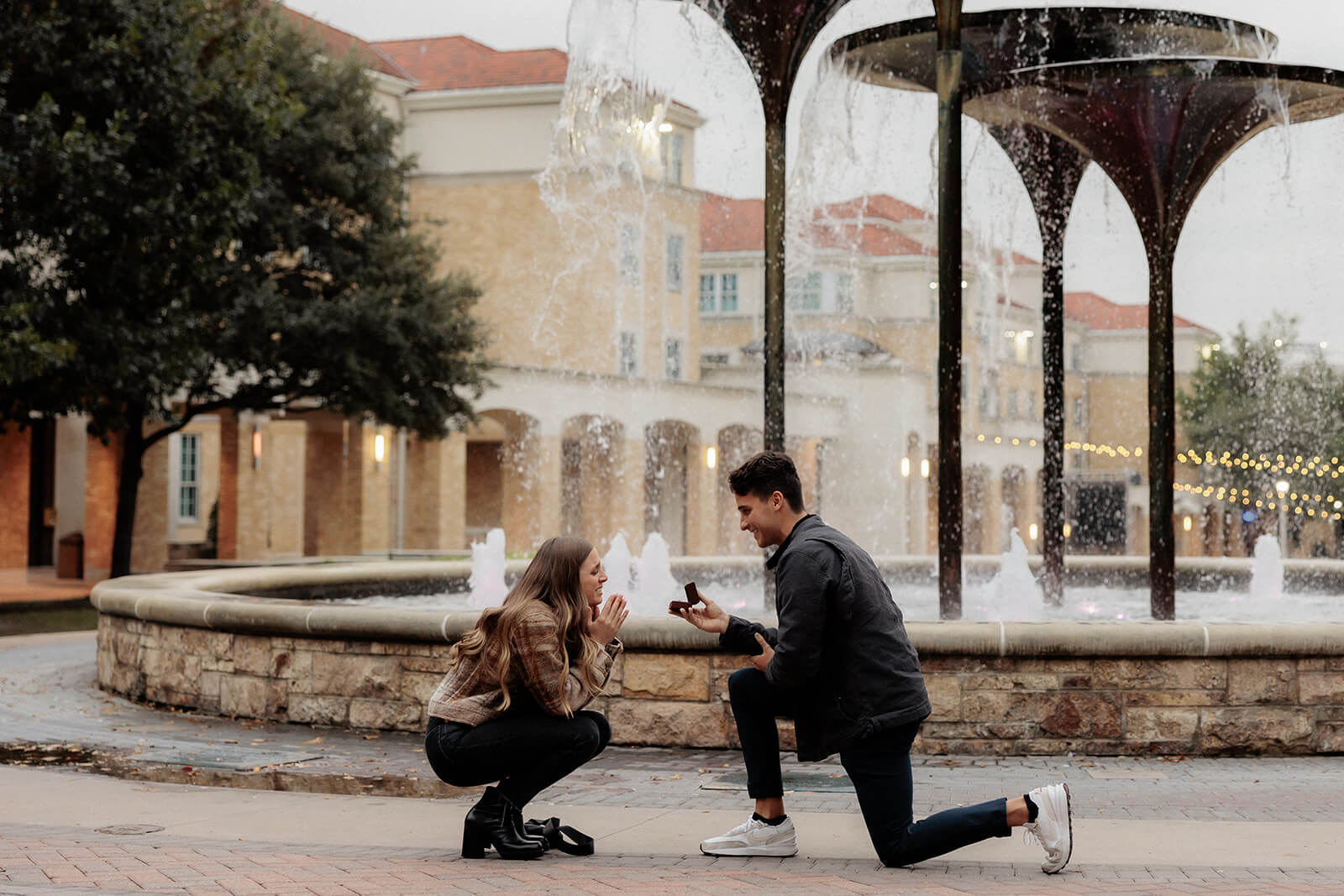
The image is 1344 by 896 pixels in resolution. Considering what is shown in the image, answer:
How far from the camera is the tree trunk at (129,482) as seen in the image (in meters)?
26.2

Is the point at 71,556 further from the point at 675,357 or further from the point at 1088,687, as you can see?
the point at 1088,687

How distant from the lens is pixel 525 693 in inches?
235

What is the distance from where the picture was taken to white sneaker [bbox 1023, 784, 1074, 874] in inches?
217

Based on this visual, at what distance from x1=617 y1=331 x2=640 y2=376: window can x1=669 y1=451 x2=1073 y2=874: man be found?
128 feet

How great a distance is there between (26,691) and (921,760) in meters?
7.27

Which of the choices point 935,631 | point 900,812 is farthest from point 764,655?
point 935,631

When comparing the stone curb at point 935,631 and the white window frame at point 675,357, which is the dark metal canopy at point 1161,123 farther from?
the white window frame at point 675,357

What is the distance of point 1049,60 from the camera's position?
1338 centimetres

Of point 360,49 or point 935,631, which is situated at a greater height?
point 360,49

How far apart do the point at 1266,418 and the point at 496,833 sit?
54004 mm

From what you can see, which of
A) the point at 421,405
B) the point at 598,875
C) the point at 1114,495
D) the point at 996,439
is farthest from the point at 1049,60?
the point at 1114,495

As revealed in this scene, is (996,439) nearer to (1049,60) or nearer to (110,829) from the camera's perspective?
(1049,60)

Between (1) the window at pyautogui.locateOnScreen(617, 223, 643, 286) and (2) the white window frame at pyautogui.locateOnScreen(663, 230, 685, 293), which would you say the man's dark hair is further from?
(2) the white window frame at pyautogui.locateOnScreen(663, 230, 685, 293)

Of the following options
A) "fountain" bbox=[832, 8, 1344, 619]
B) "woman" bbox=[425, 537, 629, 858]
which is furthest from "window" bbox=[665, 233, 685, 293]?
"woman" bbox=[425, 537, 629, 858]
